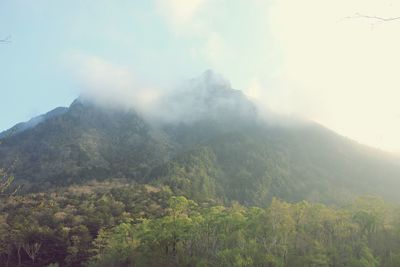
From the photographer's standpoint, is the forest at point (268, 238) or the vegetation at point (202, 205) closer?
the forest at point (268, 238)

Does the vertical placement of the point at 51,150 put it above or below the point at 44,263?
above

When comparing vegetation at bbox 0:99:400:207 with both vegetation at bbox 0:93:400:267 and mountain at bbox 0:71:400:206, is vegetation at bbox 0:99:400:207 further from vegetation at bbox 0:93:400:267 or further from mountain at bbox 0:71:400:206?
vegetation at bbox 0:93:400:267

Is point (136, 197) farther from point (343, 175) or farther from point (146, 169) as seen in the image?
point (343, 175)

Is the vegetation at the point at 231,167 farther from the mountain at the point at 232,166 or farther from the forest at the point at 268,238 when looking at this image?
the forest at the point at 268,238

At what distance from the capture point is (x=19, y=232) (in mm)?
73562

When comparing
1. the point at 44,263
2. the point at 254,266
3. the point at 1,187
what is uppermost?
the point at 1,187

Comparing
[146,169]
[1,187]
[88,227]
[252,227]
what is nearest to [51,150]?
[146,169]

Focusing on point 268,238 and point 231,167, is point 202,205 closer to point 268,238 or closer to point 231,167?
point 268,238

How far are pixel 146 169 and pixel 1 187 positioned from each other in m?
151

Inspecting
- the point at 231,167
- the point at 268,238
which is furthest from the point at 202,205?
the point at 231,167

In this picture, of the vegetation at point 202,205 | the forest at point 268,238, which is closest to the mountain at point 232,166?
the vegetation at point 202,205

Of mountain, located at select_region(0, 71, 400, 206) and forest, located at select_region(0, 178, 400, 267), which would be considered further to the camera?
mountain, located at select_region(0, 71, 400, 206)

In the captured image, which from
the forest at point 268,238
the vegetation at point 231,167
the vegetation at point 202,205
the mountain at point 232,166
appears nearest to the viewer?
the forest at point 268,238

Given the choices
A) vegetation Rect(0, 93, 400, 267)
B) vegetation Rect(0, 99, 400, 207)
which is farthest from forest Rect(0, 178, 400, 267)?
vegetation Rect(0, 99, 400, 207)
